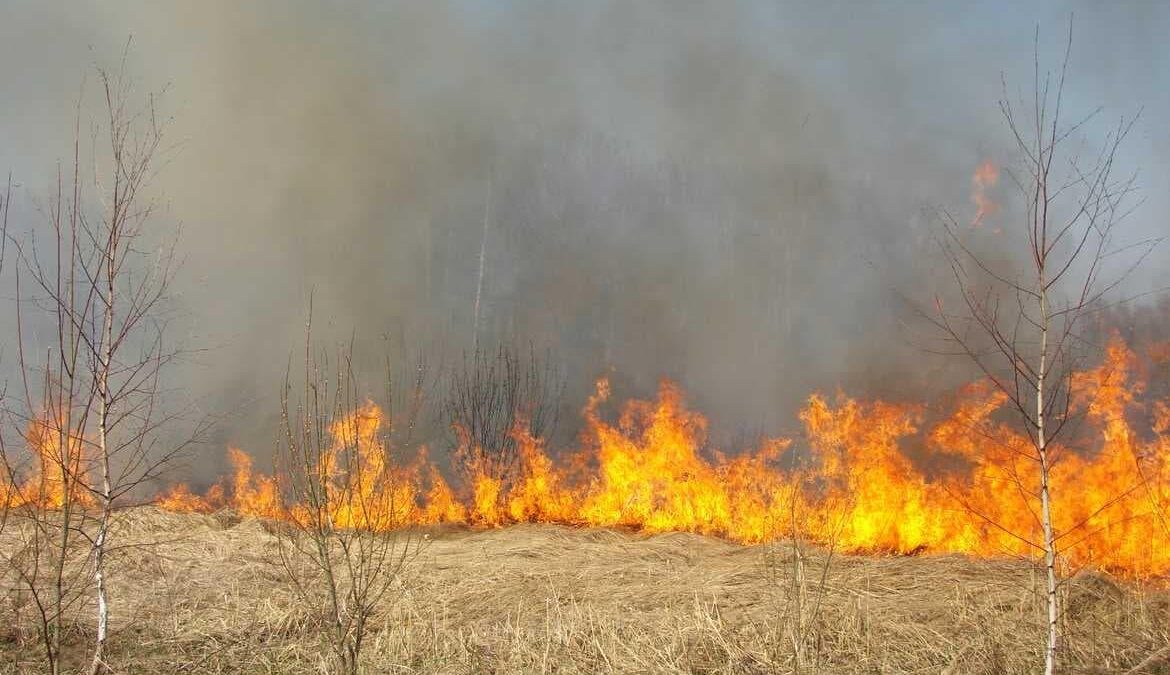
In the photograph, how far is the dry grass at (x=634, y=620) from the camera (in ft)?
20.9

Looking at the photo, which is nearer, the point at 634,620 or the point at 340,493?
the point at 340,493

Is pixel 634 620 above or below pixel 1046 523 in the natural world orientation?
below

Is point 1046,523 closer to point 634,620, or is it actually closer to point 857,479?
point 634,620

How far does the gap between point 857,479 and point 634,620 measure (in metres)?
3.58

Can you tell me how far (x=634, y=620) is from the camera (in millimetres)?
7742

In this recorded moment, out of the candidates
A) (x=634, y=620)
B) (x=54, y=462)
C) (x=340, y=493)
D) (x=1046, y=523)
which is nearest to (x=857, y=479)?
(x=634, y=620)

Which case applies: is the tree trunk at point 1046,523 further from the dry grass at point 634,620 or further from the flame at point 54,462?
the flame at point 54,462

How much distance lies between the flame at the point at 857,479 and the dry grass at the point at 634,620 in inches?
45.4

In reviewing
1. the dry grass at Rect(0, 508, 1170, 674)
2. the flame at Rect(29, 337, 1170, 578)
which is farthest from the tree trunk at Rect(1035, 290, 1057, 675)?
the flame at Rect(29, 337, 1170, 578)

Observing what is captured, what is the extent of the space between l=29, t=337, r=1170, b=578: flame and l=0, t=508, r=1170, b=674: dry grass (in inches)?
45.4

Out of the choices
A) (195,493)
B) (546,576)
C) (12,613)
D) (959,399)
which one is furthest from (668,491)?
(195,493)

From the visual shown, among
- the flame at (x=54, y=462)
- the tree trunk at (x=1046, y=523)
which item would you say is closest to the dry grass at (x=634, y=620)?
the tree trunk at (x=1046, y=523)

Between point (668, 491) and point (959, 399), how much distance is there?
27.2ft

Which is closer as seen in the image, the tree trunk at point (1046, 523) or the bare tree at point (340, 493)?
the tree trunk at point (1046, 523)
